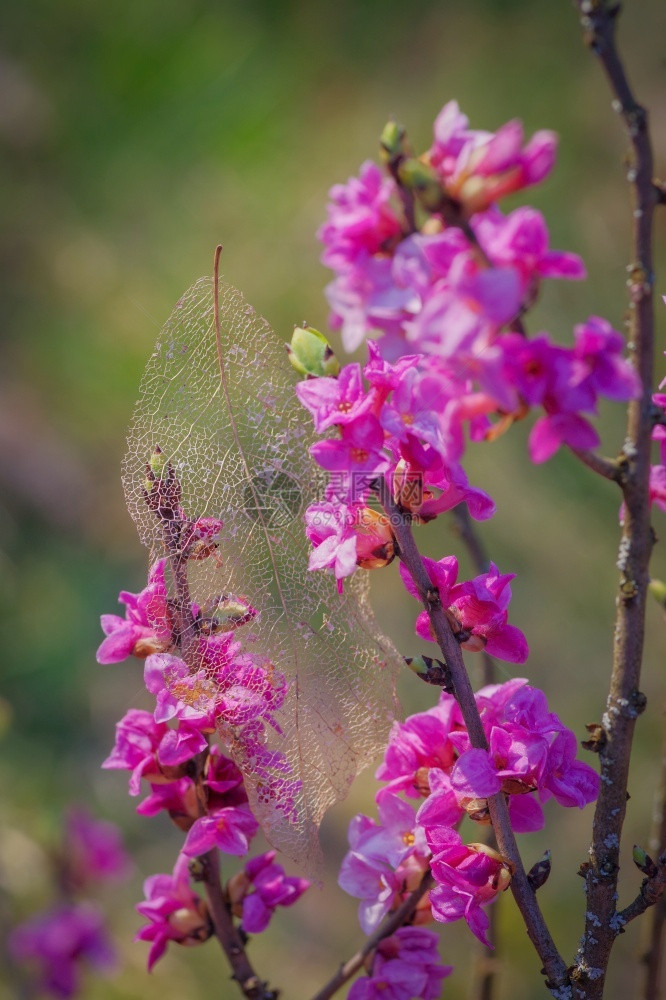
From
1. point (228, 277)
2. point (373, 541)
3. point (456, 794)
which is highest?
point (228, 277)

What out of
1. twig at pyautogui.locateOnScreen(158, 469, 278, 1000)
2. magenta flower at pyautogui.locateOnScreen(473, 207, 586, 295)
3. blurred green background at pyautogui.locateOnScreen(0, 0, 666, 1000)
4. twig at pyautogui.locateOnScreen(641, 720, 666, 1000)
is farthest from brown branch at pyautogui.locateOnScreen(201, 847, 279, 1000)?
blurred green background at pyautogui.locateOnScreen(0, 0, 666, 1000)

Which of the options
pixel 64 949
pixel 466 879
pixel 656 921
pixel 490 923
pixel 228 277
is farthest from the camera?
pixel 228 277

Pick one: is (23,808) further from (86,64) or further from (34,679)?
(86,64)

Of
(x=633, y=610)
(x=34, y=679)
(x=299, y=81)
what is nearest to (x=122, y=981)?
(x=34, y=679)

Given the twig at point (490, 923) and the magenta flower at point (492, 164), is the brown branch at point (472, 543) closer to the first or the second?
the twig at point (490, 923)

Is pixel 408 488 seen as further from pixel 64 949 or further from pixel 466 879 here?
pixel 64 949

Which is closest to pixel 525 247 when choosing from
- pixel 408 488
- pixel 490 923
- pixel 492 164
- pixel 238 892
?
pixel 492 164

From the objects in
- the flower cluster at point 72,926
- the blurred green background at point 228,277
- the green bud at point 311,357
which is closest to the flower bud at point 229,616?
the green bud at point 311,357
